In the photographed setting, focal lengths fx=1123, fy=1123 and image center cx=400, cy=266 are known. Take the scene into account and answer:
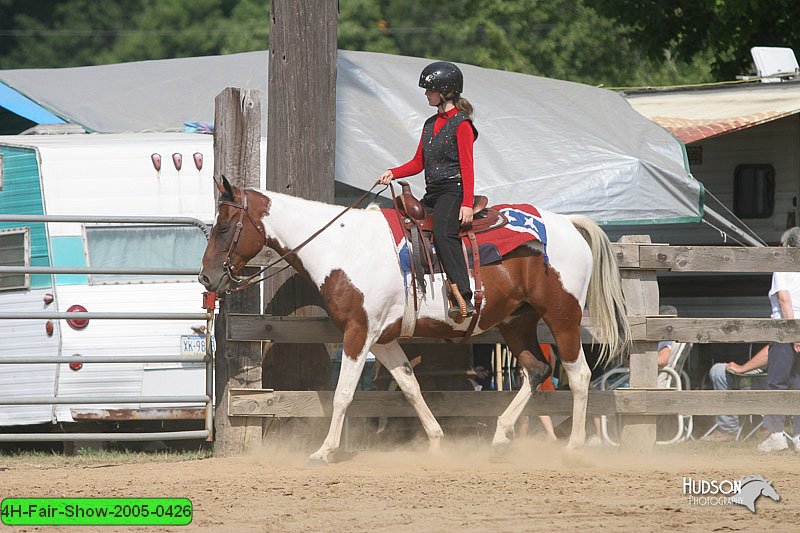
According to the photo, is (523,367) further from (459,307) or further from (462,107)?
(462,107)

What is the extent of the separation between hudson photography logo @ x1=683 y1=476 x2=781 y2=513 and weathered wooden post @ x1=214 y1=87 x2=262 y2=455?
3265mm

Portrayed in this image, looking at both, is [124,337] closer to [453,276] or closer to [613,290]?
[453,276]

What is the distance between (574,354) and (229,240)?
2712 millimetres

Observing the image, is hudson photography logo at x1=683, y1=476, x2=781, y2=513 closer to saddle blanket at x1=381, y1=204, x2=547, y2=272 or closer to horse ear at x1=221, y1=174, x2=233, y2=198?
saddle blanket at x1=381, y1=204, x2=547, y2=272

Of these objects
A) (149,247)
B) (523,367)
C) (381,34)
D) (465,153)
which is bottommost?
(523,367)

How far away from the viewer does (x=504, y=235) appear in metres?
8.23

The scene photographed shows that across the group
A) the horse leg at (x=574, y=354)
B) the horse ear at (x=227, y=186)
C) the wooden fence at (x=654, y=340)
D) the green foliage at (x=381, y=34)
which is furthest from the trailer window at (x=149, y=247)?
the green foliage at (x=381, y=34)

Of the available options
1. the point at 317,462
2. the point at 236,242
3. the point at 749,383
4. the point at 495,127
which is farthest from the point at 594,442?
the point at 495,127

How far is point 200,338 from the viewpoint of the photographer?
387 inches

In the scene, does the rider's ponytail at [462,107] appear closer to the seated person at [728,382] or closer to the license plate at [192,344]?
the license plate at [192,344]

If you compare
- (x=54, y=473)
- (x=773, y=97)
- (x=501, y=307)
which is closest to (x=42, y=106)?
(x=54, y=473)

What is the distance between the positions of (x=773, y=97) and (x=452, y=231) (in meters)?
7.15

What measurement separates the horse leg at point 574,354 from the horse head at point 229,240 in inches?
90.2

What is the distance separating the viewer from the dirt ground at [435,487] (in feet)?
19.4
